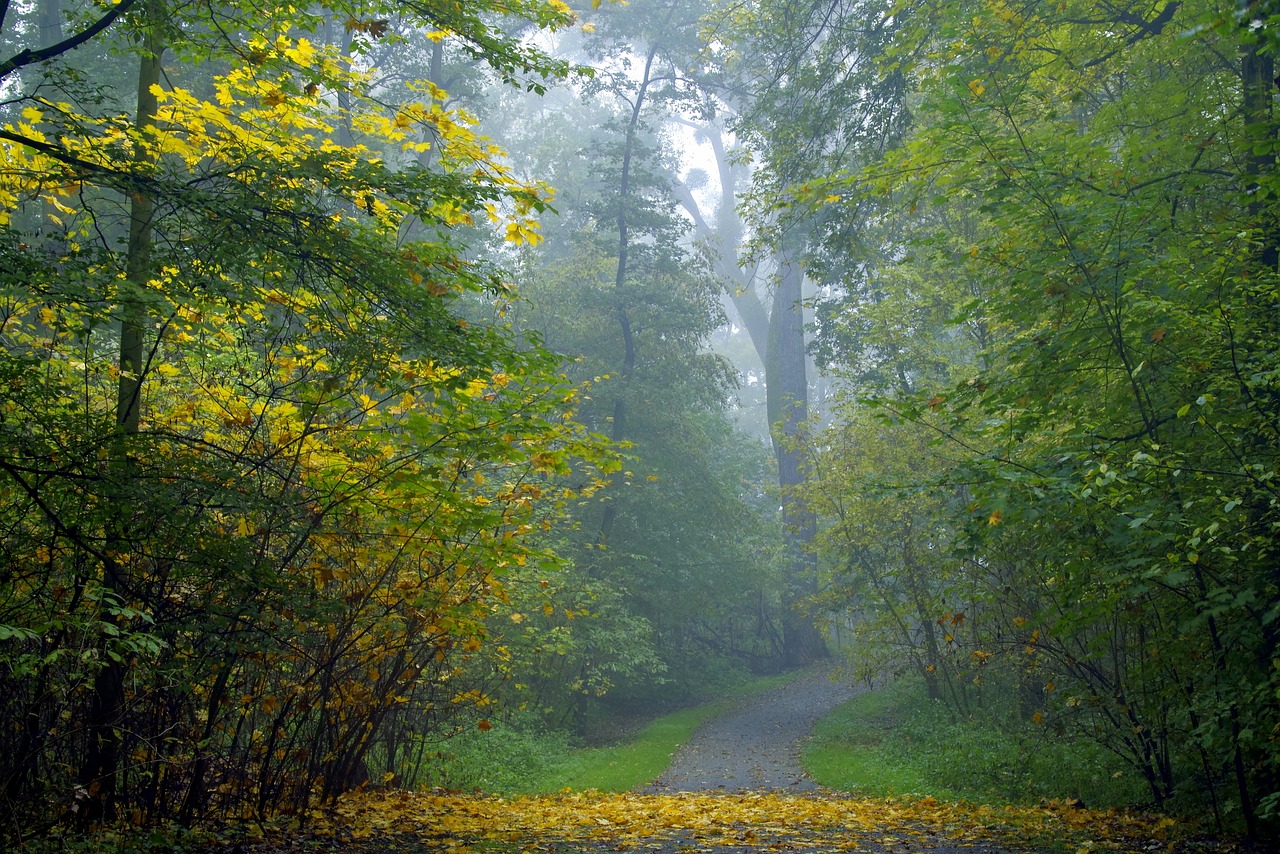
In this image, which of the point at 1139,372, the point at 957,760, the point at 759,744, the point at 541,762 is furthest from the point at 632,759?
the point at 1139,372

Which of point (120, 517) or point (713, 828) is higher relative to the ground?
point (120, 517)

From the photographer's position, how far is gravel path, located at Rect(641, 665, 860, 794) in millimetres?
13273

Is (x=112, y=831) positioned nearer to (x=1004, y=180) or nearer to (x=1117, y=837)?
(x=1117, y=837)

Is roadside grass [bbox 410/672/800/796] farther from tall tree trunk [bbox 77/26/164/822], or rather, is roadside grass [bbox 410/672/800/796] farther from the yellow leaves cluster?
tall tree trunk [bbox 77/26/164/822]

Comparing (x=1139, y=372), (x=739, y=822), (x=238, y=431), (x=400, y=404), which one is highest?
(x=400, y=404)

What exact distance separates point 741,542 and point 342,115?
2199 centimetres

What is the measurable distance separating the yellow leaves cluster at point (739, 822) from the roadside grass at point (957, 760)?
54 cm

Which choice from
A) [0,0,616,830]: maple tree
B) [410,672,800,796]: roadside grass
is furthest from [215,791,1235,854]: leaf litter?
[410,672,800,796]: roadside grass

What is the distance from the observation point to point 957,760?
11828 mm

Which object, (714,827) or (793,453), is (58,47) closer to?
(714,827)

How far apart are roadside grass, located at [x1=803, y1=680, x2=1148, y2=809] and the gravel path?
52 centimetres

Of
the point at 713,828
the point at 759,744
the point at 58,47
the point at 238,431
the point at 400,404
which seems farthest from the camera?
the point at 759,744

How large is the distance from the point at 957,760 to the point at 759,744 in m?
6.89

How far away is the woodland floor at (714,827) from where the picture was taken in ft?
19.2
